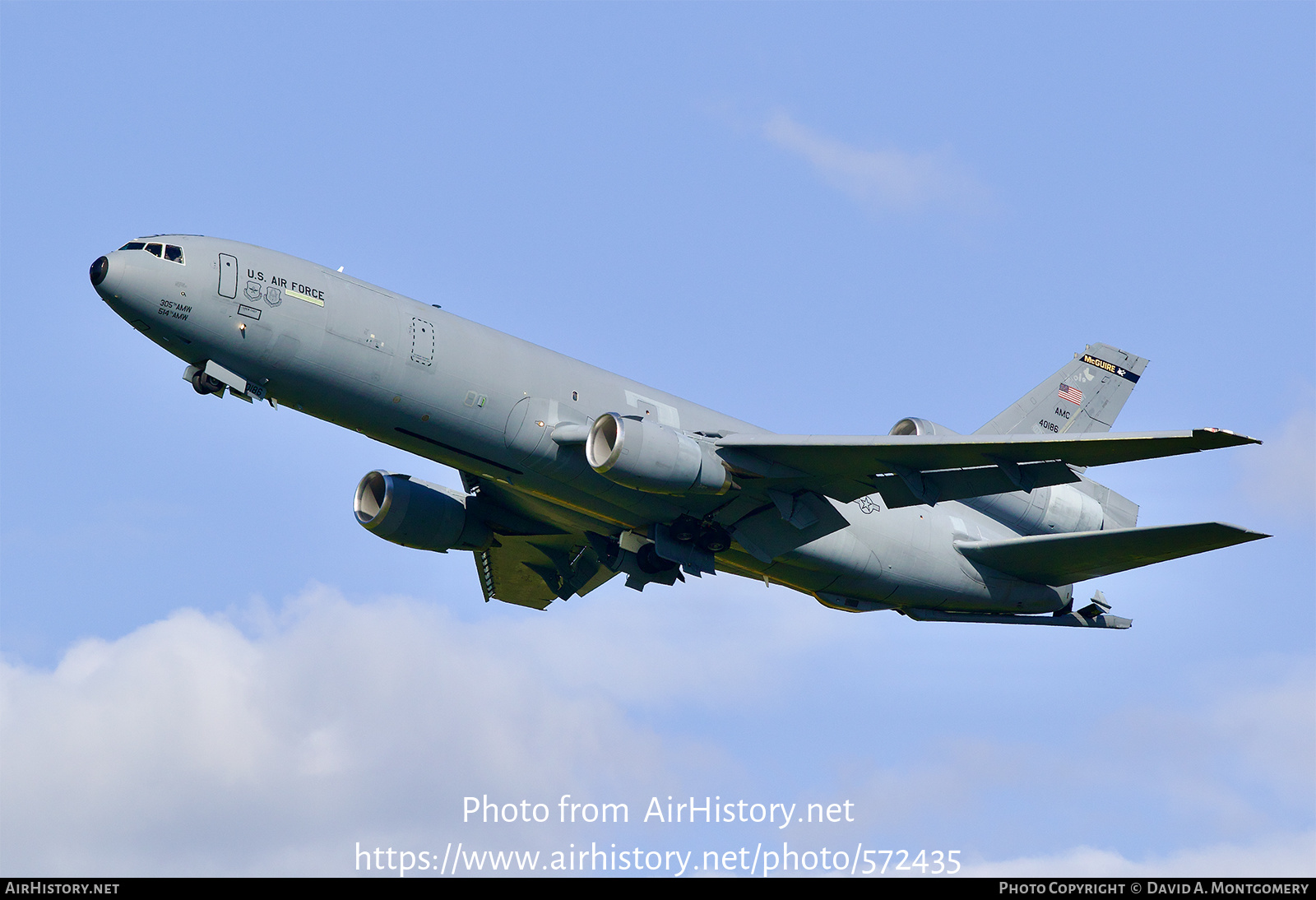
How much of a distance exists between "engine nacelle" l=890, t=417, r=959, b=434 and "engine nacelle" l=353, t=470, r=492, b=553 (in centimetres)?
Answer: 1085

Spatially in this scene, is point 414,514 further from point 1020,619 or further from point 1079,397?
point 1079,397

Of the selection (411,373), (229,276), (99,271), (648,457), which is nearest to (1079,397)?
(648,457)

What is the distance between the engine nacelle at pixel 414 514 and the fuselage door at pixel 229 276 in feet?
29.5

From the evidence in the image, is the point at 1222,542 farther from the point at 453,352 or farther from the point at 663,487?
the point at 453,352

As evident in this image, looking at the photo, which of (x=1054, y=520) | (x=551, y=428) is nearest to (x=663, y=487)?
(x=551, y=428)

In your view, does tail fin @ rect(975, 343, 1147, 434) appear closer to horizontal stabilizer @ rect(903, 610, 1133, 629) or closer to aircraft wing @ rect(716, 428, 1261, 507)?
horizontal stabilizer @ rect(903, 610, 1133, 629)

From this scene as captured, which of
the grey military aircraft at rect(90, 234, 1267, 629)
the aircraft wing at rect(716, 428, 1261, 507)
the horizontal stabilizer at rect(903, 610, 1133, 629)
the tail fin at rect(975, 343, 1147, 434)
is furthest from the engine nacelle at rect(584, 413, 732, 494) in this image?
the tail fin at rect(975, 343, 1147, 434)

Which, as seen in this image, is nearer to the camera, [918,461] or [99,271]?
[99,271]

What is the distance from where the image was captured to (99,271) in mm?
28344

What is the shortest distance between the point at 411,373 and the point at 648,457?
507cm

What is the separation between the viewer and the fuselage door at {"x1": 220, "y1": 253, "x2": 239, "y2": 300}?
1141 inches

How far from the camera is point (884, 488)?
1286 inches

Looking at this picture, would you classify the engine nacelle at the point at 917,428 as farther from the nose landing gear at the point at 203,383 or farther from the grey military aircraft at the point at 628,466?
the nose landing gear at the point at 203,383
